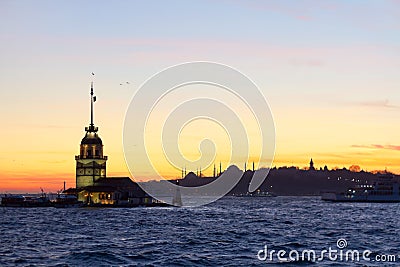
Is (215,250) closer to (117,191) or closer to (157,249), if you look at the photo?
(157,249)

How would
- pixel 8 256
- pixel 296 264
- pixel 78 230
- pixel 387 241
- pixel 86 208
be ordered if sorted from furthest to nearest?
pixel 86 208, pixel 78 230, pixel 387 241, pixel 8 256, pixel 296 264

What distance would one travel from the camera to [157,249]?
233 ft

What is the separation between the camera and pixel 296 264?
5844 cm

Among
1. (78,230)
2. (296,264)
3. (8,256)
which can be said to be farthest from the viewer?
(78,230)

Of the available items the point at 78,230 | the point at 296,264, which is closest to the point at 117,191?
the point at 78,230

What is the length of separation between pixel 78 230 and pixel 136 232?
1042 centimetres

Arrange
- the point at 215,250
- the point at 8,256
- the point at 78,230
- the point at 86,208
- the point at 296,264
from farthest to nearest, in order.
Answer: the point at 86,208, the point at 78,230, the point at 215,250, the point at 8,256, the point at 296,264

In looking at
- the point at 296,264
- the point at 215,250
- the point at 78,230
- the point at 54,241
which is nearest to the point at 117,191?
the point at 78,230

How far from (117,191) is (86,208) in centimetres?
999

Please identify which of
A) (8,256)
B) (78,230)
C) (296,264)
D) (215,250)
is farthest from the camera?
(78,230)

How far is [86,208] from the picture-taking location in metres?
191

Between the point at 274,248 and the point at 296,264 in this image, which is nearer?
the point at 296,264

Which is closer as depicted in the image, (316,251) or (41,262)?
(41,262)

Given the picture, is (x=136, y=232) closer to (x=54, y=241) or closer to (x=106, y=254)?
(x=54, y=241)
